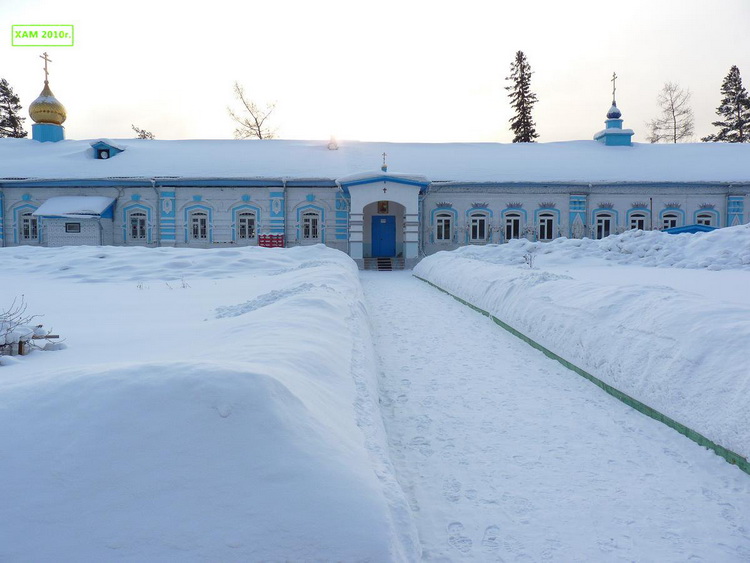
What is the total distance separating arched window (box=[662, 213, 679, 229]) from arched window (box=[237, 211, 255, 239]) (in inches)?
726

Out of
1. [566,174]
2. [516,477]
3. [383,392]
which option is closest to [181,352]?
[383,392]

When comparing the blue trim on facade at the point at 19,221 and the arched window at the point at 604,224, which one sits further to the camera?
the arched window at the point at 604,224

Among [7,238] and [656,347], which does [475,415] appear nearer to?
[656,347]

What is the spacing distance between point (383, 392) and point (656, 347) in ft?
7.74

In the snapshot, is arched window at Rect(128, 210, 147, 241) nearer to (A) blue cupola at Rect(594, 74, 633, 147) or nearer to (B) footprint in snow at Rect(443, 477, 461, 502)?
(B) footprint in snow at Rect(443, 477, 461, 502)

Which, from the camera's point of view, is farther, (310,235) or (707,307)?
(310,235)

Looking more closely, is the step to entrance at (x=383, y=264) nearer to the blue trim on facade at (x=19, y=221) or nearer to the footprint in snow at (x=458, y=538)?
the blue trim on facade at (x=19, y=221)

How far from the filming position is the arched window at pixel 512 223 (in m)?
22.8

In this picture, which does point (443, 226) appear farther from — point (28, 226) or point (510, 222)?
point (28, 226)

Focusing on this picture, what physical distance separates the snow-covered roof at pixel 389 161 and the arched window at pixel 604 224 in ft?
5.27

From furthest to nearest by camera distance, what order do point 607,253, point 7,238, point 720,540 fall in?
point 7,238
point 607,253
point 720,540

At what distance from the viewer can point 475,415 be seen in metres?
4.10

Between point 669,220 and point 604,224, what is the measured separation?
2.90m

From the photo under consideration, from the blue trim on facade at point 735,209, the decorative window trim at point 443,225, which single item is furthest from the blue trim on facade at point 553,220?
the blue trim on facade at point 735,209
